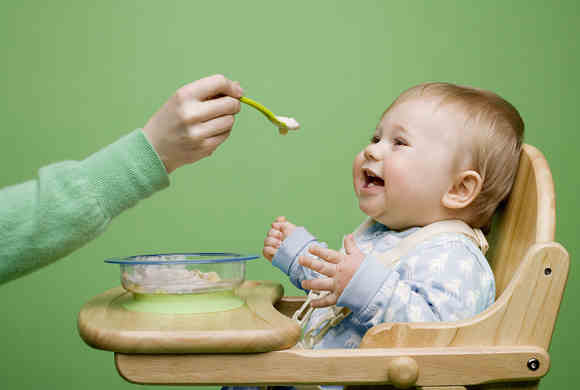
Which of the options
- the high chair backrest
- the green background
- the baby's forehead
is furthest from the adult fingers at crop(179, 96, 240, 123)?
the green background

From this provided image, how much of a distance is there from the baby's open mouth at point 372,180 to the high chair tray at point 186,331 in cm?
30

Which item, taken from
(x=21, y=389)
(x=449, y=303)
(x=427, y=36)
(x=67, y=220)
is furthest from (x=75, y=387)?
(x=427, y=36)

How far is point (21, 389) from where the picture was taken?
151 centimetres

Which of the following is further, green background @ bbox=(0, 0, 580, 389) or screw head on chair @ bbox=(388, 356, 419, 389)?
green background @ bbox=(0, 0, 580, 389)

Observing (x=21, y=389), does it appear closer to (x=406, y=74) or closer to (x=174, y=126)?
(x=174, y=126)

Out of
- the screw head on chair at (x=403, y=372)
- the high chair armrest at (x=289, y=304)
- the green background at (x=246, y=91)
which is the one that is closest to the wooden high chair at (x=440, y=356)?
the screw head on chair at (x=403, y=372)

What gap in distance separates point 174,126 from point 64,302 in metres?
1.03

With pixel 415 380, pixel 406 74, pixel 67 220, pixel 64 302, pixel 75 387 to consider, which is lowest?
pixel 75 387

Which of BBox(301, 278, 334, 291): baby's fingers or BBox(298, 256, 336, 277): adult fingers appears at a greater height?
BBox(298, 256, 336, 277): adult fingers

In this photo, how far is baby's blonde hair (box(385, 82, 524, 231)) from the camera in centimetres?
86

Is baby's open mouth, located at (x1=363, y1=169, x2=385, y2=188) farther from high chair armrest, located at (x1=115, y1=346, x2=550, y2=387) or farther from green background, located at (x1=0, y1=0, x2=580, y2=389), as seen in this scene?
green background, located at (x1=0, y1=0, x2=580, y2=389)

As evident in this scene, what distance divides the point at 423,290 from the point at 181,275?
306mm

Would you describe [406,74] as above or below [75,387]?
above

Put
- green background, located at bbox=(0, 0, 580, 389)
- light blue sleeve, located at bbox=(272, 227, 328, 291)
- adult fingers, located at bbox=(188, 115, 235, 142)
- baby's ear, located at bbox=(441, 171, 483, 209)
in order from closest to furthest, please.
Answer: adult fingers, located at bbox=(188, 115, 235, 142), baby's ear, located at bbox=(441, 171, 483, 209), light blue sleeve, located at bbox=(272, 227, 328, 291), green background, located at bbox=(0, 0, 580, 389)
